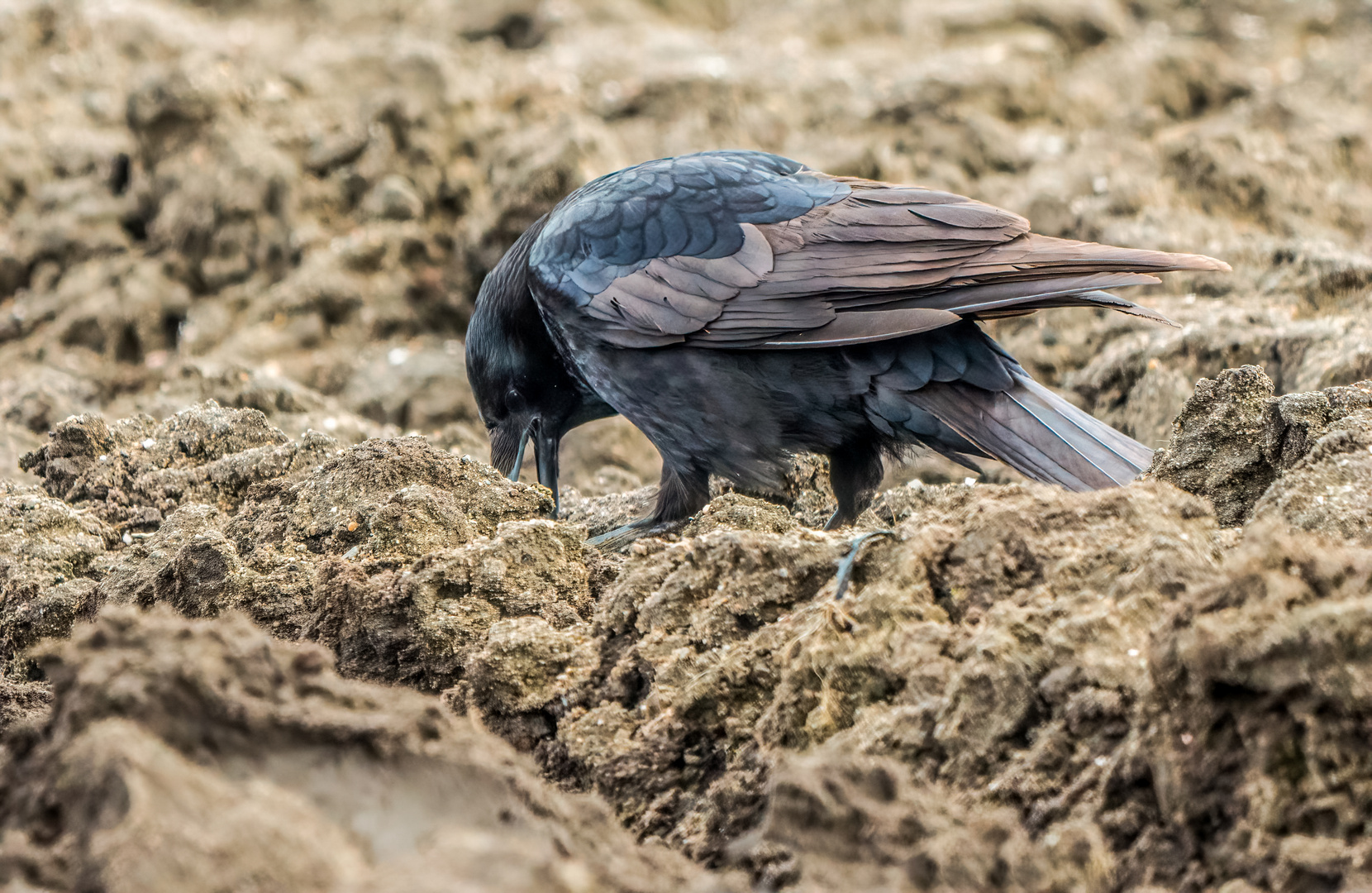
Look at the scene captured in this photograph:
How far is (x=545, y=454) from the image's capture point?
5191 millimetres

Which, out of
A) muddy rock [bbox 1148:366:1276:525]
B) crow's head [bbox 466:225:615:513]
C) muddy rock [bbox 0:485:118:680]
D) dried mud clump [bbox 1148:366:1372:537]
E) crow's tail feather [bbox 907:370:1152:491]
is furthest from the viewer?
crow's head [bbox 466:225:615:513]

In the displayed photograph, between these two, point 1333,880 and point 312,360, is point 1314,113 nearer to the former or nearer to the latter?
point 312,360

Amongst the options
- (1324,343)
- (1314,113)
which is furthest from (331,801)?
(1314,113)

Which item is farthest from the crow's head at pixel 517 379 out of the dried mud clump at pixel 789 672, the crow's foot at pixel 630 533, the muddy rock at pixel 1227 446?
the muddy rock at pixel 1227 446

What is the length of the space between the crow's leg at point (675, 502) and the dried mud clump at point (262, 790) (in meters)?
2.38

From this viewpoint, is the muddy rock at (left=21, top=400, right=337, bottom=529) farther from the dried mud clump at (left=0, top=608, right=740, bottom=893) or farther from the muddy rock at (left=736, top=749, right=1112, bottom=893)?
the muddy rock at (left=736, top=749, right=1112, bottom=893)

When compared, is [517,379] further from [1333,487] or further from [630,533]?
[1333,487]

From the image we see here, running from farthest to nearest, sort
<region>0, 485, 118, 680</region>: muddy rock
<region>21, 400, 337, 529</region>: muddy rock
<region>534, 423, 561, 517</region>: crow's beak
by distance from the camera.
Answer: <region>534, 423, 561, 517</region>: crow's beak, <region>21, 400, 337, 529</region>: muddy rock, <region>0, 485, 118, 680</region>: muddy rock

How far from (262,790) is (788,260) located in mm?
2944

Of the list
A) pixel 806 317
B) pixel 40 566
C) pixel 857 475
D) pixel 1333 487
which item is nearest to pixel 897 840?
pixel 1333 487

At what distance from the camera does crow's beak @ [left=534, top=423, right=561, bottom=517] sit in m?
5.16

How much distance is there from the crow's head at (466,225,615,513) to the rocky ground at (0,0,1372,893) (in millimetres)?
505

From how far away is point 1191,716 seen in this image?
1868 millimetres

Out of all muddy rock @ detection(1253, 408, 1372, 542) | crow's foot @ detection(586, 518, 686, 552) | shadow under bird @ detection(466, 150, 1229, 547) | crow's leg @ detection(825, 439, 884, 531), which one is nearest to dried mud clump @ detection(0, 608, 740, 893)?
muddy rock @ detection(1253, 408, 1372, 542)
